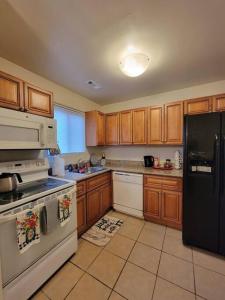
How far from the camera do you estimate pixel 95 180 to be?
2480mm

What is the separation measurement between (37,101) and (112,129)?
5.87ft

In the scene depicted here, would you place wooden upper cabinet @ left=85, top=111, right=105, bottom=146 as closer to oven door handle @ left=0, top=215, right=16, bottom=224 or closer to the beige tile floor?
the beige tile floor

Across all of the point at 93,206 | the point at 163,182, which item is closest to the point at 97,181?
the point at 93,206

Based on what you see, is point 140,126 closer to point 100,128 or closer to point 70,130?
point 100,128

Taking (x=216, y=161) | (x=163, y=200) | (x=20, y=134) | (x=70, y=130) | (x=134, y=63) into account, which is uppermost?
(x=134, y=63)

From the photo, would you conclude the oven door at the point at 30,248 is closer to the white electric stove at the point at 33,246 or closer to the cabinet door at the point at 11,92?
the white electric stove at the point at 33,246

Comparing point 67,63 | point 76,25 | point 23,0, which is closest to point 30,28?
point 23,0

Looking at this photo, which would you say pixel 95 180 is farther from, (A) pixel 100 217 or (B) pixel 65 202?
(B) pixel 65 202

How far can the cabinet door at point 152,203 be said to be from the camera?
243cm

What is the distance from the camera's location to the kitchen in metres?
1.24

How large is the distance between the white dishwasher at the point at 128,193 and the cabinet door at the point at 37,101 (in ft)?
5.48

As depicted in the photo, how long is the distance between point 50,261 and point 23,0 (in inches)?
90.8

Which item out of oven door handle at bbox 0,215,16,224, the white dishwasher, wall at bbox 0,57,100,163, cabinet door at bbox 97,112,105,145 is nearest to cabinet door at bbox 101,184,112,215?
the white dishwasher

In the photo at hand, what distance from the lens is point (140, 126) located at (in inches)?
117
